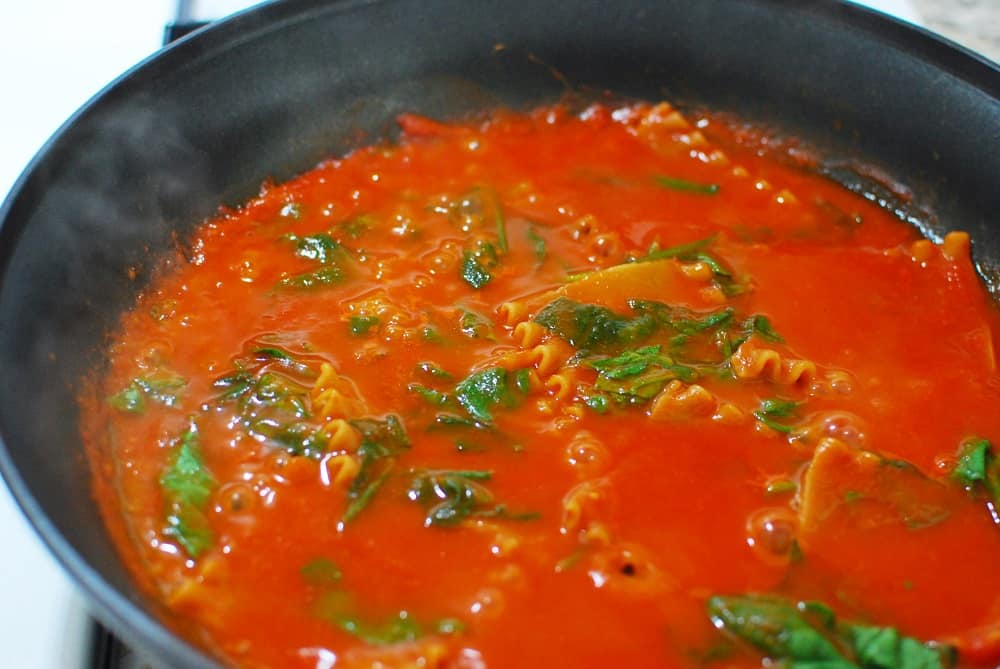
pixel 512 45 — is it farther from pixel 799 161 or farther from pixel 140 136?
pixel 140 136

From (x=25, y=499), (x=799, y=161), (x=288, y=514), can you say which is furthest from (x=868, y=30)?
(x=25, y=499)

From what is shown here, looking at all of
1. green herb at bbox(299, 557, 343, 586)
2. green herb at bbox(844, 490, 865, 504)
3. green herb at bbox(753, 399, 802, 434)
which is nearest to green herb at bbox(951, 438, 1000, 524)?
green herb at bbox(844, 490, 865, 504)

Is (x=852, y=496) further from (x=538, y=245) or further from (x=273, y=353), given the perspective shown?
(x=273, y=353)

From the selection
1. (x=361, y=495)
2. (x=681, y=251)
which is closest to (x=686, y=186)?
(x=681, y=251)

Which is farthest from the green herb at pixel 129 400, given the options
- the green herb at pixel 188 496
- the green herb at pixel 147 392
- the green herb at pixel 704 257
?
the green herb at pixel 704 257

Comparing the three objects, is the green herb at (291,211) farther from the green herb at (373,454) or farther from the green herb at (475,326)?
the green herb at (373,454)

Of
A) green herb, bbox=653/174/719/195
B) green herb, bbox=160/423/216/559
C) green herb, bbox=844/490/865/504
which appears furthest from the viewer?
green herb, bbox=653/174/719/195

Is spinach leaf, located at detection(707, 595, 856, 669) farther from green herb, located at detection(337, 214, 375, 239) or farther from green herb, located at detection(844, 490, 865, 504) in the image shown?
green herb, located at detection(337, 214, 375, 239)
